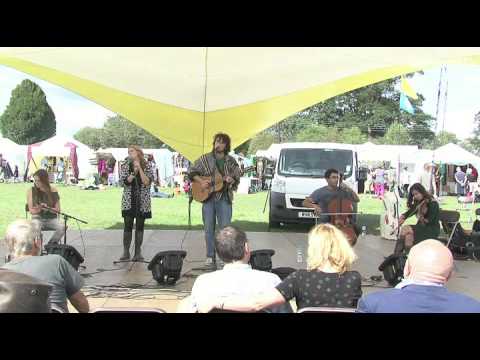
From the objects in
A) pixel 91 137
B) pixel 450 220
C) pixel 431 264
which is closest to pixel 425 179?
pixel 450 220

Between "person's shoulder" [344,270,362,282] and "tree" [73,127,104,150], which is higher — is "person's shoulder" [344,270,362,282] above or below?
below

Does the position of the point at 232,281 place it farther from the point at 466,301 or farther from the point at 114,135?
the point at 114,135

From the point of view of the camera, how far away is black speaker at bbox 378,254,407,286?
547 cm

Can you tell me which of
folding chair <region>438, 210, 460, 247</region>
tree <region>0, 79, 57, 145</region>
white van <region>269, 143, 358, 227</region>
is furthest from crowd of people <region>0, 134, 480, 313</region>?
tree <region>0, 79, 57, 145</region>

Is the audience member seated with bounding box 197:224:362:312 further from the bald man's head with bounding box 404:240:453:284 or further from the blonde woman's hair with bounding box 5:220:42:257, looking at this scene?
the blonde woman's hair with bounding box 5:220:42:257

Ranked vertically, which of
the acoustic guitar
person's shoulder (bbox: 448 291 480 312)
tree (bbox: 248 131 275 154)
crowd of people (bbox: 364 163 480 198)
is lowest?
person's shoulder (bbox: 448 291 480 312)

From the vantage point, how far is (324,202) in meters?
6.52

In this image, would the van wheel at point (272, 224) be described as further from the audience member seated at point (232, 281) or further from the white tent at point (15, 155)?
the white tent at point (15, 155)

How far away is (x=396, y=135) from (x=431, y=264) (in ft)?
154

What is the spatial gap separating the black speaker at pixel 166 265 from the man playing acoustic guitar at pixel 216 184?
1014 millimetres

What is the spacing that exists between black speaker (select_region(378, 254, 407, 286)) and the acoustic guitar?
213cm

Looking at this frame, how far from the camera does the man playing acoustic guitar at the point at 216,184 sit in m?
6.65

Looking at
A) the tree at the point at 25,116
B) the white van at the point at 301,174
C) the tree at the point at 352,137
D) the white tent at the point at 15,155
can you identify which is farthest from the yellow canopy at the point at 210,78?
the tree at the point at 25,116
